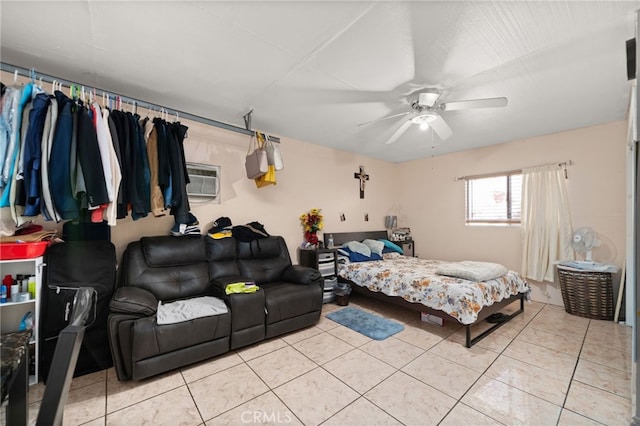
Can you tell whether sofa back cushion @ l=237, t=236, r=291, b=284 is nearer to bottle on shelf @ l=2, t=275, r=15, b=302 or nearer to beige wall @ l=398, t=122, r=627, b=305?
bottle on shelf @ l=2, t=275, r=15, b=302

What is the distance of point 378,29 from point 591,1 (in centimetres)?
121

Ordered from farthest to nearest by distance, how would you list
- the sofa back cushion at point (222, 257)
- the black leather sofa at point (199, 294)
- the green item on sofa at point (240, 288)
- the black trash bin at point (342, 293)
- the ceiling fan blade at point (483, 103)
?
the black trash bin at point (342, 293), the sofa back cushion at point (222, 257), the green item on sofa at point (240, 288), the ceiling fan blade at point (483, 103), the black leather sofa at point (199, 294)

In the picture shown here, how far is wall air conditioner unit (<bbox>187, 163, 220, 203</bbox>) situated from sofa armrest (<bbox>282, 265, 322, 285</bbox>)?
4.28 feet

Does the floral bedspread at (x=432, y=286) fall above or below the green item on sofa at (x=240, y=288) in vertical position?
below

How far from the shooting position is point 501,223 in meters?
4.23

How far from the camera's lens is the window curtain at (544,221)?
11.7ft

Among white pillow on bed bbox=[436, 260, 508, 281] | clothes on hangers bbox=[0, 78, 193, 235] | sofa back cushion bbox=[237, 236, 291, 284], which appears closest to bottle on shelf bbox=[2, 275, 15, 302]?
clothes on hangers bbox=[0, 78, 193, 235]

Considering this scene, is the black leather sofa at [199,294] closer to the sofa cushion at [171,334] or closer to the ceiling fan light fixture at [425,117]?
the sofa cushion at [171,334]

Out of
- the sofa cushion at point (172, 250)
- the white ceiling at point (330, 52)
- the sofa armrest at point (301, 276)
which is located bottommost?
the sofa armrest at point (301, 276)

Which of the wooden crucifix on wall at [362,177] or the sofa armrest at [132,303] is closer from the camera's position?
the sofa armrest at [132,303]

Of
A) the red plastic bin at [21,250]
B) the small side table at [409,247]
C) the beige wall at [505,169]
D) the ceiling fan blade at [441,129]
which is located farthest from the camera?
the small side table at [409,247]

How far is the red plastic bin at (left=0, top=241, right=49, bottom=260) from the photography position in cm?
183

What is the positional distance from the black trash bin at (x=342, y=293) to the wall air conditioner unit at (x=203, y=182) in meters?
2.08

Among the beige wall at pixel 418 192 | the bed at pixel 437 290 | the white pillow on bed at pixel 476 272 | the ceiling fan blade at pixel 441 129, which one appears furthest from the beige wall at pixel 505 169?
the white pillow on bed at pixel 476 272
